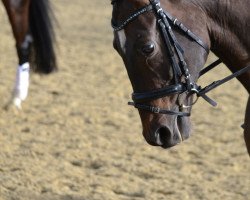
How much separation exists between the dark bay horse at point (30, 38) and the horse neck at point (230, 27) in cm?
353

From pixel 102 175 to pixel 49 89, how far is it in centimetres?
250

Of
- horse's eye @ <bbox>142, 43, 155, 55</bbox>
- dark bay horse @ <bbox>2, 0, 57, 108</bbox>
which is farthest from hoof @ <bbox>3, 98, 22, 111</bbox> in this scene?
horse's eye @ <bbox>142, 43, 155, 55</bbox>

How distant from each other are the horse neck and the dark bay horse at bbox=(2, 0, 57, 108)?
139 inches

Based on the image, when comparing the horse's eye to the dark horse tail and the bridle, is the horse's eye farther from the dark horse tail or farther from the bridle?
the dark horse tail

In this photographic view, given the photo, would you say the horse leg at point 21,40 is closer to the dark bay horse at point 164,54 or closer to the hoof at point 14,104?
the hoof at point 14,104

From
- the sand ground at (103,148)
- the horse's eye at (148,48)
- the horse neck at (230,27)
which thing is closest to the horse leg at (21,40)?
the sand ground at (103,148)

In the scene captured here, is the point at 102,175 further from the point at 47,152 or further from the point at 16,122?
the point at 16,122

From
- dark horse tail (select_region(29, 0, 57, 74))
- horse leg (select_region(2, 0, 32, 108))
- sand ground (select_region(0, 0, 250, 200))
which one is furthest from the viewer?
dark horse tail (select_region(29, 0, 57, 74))

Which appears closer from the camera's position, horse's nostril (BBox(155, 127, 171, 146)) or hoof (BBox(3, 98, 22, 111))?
horse's nostril (BBox(155, 127, 171, 146))

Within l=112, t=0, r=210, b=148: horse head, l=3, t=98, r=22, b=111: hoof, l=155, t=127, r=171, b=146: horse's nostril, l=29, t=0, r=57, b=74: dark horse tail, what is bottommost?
l=3, t=98, r=22, b=111: hoof

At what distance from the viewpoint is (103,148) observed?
5.18m

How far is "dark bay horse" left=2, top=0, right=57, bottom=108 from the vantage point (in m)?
6.13

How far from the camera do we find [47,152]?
5.04 metres

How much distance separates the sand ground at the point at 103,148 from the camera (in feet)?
14.1
